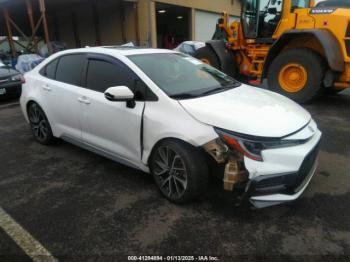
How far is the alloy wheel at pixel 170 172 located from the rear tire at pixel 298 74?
14.7ft

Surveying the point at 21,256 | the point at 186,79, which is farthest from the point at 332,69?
the point at 21,256

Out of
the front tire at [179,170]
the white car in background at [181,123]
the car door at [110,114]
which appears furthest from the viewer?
the car door at [110,114]

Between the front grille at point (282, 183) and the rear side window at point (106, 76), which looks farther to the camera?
the rear side window at point (106, 76)

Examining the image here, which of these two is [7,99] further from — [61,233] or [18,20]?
[18,20]

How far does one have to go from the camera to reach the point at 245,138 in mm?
2420

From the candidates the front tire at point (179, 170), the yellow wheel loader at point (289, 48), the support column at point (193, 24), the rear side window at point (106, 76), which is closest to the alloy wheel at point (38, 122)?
the rear side window at point (106, 76)

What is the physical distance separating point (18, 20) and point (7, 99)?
58.1 ft

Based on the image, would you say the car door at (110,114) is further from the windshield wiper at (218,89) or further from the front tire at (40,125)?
the front tire at (40,125)

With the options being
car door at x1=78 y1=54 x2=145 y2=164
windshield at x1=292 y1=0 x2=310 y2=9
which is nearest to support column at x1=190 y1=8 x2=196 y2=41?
windshield at x1=292 y1=0 x2=310 y2=9

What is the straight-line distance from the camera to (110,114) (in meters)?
3.19

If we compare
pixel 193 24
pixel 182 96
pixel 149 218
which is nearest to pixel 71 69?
pixel 182 96

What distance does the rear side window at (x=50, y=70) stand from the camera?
4.10 meters

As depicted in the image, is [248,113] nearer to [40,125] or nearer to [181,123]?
[181,123]

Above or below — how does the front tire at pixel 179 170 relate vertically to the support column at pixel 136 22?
below
